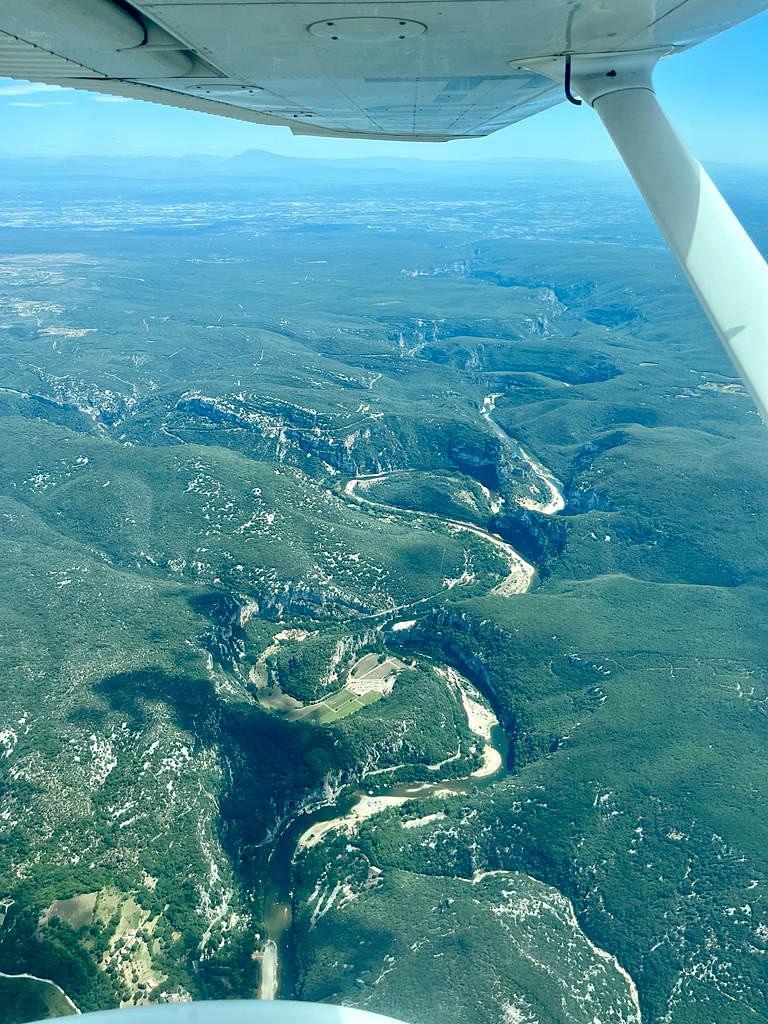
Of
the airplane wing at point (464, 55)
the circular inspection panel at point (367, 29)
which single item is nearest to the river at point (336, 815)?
the airplane wing at point (464, 55)

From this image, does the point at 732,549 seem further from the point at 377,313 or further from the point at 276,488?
the point at 377,313

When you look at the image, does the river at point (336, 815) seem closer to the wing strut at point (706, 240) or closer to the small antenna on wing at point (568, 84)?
the wing strut at point (706, 240)

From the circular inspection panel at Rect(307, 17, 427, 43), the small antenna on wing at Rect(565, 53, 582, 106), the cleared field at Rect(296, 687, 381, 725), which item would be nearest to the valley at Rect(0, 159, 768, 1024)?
the cleared field at Rect(296, 687, 381, 725)

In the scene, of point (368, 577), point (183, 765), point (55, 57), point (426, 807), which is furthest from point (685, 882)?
point (55, 57)

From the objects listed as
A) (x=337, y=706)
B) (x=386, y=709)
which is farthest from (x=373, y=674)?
(x=386, y=709)

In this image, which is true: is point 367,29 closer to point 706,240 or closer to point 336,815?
point 706,240
